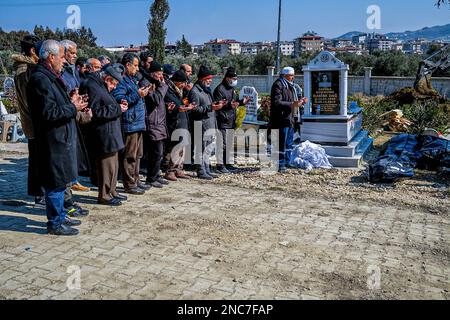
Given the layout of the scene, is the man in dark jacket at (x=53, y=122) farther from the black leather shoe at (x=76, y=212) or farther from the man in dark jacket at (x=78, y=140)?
the black leather shoe at (x=76, y=212)

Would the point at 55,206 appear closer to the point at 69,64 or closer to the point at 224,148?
the point at 69,64

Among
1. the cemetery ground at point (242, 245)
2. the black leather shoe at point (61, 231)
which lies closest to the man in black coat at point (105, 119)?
Answer: the cemetery ground at point (242, 245)

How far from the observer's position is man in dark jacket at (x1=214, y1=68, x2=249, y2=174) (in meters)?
8.14

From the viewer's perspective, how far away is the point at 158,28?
3409 centimetres

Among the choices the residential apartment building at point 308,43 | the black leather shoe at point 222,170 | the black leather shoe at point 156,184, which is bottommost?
the black leather shoe at point 156,184

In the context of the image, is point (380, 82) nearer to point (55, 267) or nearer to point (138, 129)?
point (138, 129)

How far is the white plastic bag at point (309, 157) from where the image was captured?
28.0ft

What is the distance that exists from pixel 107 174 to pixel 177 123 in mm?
1821

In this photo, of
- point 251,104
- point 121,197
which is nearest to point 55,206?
point 121,197

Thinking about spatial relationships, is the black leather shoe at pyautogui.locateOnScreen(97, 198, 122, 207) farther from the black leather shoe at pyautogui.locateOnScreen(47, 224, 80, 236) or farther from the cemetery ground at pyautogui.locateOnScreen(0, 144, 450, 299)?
the black leather shoe at pyautogui.locateOnScreen(47, 224, 80, 236)

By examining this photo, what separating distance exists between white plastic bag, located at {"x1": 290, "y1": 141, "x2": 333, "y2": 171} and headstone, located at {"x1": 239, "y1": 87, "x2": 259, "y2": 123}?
2988 millimetres

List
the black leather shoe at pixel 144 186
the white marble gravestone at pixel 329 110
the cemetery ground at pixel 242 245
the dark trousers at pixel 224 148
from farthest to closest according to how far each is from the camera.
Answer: the white marble gravestone at pixel 329 110 < the dark trousers at pixel 224 148 < the black leather shoe at pixel 144 186 < the cemetery ground at pixel 242 245

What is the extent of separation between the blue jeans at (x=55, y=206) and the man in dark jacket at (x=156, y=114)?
7.03 feet
